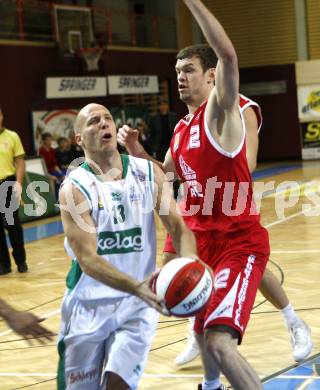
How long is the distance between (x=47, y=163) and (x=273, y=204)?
4.63 metres

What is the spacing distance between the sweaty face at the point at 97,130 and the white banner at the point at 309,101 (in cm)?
2119

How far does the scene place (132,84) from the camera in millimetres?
21297

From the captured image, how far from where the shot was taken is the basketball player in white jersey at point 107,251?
3.65 m

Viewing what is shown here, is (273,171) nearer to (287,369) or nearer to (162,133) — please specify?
(162,133)

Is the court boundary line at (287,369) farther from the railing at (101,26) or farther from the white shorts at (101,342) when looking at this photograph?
the railing at (101,26)

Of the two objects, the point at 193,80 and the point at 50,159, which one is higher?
the point at 193,80

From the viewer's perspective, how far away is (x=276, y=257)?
30.9ft

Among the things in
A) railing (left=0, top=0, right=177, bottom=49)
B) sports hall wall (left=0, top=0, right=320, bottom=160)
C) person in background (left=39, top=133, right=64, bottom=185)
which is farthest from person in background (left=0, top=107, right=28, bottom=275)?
sports hall wall (left=0, top=0, right=320, bottom=160)

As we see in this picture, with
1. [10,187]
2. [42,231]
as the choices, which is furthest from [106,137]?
[42,231]

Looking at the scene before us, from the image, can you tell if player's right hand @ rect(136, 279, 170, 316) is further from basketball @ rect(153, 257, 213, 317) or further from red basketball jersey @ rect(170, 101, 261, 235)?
red basketball jersey @ rect(170, 101, 261, 235)

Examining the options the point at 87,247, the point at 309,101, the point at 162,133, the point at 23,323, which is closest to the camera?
the point at 23,323

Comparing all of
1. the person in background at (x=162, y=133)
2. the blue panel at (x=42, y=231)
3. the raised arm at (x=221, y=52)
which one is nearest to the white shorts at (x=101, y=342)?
the raised arm at (x=221, y=52)

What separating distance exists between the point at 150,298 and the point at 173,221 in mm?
564

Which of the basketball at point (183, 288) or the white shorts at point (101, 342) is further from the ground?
the basketball at point (183, 288)
